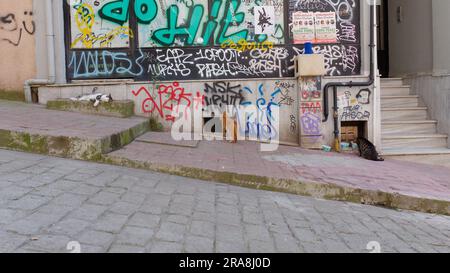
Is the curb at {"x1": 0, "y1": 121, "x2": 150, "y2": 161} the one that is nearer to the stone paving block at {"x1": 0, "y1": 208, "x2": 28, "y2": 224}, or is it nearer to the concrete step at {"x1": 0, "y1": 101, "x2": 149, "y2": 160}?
the concrete step at {"x1": 0, "y1": 101, "x2": 149, "y2": 160}

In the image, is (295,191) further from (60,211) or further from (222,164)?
(60,211)

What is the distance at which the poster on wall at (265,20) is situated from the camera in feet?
27.5

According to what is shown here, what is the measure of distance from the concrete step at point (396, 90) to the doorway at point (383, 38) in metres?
2.08

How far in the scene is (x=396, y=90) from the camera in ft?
32.3

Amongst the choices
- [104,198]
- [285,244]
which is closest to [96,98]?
[104,198]

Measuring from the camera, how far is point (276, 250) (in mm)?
3150

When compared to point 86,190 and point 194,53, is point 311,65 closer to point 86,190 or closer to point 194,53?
point 194,53

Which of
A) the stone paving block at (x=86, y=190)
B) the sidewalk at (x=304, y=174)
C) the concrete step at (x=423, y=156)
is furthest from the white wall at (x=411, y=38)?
the stone paving block at (x=86, y=190)

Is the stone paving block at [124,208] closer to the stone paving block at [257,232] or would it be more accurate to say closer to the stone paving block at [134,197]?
the stone paving block at [134,197]

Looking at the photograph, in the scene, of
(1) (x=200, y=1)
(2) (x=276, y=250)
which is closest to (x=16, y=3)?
(1) (x=200, y=1)

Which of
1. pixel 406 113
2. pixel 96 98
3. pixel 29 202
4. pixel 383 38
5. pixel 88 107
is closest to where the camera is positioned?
pixel 29 202

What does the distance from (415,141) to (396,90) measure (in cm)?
171
